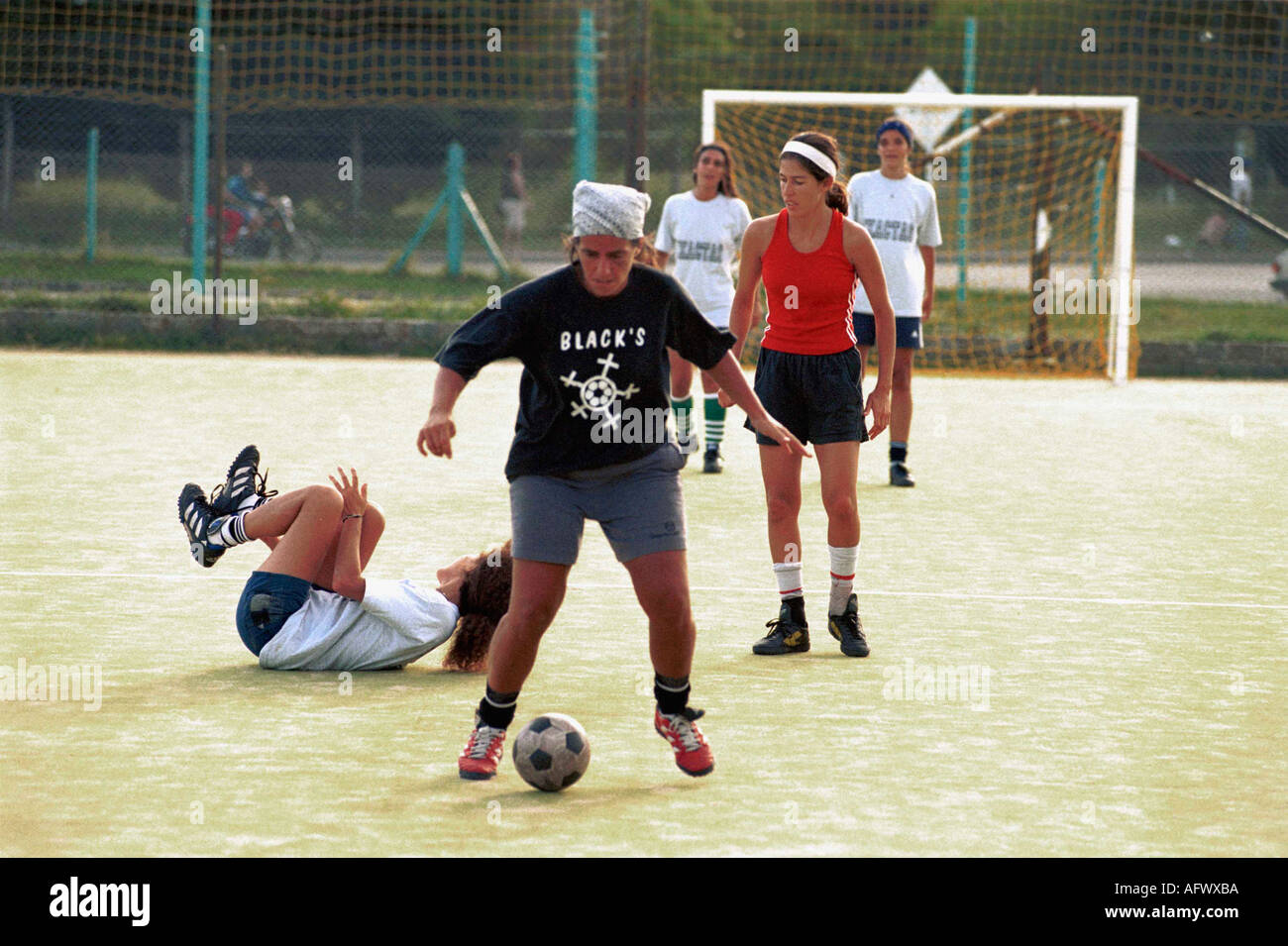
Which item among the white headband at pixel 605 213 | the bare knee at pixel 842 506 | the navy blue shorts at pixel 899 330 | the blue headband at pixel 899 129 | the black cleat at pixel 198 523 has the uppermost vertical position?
the blue headband at pixel 899 129

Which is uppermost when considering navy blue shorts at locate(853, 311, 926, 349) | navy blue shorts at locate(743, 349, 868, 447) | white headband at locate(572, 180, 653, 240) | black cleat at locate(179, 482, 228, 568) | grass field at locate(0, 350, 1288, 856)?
white headband at locate(572, 180, 653, 240)

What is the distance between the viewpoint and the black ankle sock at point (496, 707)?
5047 mm

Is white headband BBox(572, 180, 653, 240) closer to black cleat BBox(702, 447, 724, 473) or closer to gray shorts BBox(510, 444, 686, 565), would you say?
gray shorts BBox(510, 444, 686, 565)

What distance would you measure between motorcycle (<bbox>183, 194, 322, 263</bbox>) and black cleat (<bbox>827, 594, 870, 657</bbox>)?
17.4 meters

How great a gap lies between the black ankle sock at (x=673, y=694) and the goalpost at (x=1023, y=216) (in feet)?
38.2

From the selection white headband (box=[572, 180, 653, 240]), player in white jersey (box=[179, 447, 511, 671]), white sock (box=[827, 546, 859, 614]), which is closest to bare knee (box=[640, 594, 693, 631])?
white headband (box=[572, 180, 653, 240])

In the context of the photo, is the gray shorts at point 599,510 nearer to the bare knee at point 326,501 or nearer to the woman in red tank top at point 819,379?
the bare knee at point 326,501

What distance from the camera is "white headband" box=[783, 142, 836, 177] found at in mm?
6477

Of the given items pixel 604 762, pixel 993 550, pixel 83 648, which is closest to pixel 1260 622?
pixel 993 550

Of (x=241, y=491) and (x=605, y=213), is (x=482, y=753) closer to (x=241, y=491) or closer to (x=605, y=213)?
(x=605, y=213)

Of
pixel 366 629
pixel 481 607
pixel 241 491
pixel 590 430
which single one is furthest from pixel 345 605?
pixel 590 430

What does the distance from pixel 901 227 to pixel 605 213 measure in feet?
20.9

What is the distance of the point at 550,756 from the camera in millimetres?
4863

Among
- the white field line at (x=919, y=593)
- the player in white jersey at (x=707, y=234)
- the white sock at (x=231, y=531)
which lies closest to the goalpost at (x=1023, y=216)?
the player in white jersey at (x=707, y=234)
